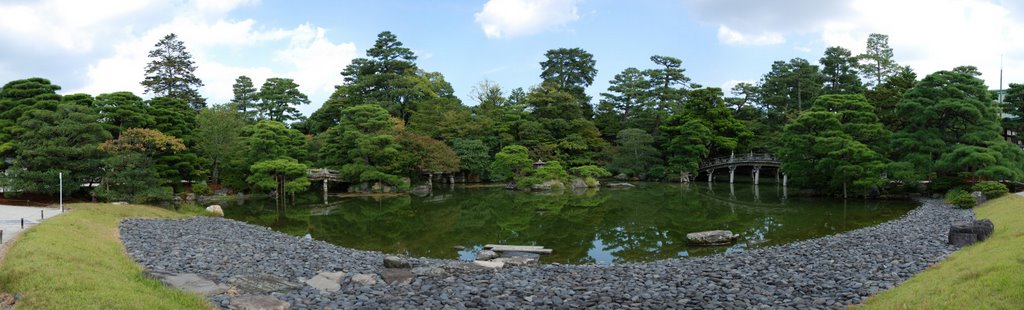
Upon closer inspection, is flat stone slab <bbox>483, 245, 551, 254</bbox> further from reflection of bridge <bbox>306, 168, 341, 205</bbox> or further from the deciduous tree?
reflection of bridge <bbox>306, 168, 341, 205</bbox>

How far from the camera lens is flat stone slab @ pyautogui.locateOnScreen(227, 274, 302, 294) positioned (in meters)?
6.69

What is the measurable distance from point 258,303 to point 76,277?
1987 mm

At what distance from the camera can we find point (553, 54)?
4653 cm

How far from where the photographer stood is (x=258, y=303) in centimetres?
578

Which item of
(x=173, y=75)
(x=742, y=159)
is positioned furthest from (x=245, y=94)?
(x=742, y=159)

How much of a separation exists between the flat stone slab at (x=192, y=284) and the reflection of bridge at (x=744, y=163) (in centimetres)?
2832

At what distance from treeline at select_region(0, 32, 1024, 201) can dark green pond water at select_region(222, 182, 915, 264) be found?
2.22 m

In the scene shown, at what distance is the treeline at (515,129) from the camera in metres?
18.2

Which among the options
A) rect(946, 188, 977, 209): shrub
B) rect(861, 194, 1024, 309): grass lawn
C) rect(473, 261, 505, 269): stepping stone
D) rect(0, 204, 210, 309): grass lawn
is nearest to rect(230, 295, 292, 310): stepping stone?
rect(0, 204, 210, 309): grass lawn

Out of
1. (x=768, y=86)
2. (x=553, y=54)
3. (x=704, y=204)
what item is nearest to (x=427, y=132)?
(x=553, y=54)

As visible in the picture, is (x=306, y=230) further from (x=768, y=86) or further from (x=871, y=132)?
(x=768, y=86)

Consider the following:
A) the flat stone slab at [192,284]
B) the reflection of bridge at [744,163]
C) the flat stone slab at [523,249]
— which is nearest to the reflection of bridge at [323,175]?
the flat stone slab at [523,249]

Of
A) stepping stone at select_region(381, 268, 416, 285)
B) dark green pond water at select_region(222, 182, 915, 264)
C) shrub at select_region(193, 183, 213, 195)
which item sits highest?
shrub at select_region(193, 183, 213, 195)

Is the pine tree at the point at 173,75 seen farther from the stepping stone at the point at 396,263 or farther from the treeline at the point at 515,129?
the stepping stone at the point at 396,263
